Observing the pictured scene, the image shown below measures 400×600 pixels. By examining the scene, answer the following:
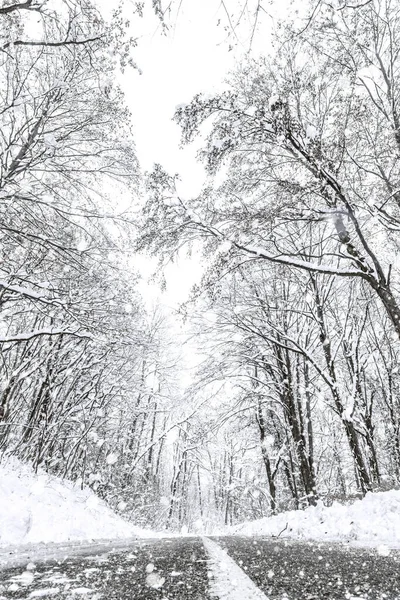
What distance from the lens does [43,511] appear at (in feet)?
23.7

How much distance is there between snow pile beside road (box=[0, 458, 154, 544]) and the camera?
6252mm

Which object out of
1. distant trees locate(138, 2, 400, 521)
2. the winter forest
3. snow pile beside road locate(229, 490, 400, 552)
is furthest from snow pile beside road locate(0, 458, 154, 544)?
distant trees locate(138, 2, 400, 521)

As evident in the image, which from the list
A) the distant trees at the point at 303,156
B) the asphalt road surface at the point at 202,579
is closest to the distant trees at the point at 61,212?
the distant trees at the point at 303,156

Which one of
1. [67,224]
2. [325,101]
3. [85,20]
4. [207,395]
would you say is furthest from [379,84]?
Answer: [207,395]

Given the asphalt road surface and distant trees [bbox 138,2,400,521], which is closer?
the asphalt road surface

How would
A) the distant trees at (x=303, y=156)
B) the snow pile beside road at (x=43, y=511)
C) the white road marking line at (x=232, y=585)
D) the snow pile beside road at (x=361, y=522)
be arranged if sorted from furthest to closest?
the distant trees at (x=303, y=156)
the snow pile beside road at (x=43, y=511)
the snow pile beside road at (x=361, y=522)
the white road marking line at (x=232, y=585)

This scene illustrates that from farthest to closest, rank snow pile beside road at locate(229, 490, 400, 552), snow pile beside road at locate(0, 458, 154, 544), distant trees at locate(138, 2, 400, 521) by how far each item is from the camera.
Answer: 1. distant trees at locate(138, 2, 400, 521)
2. snow pile beside road at locate(0, 458, 154, 544)
3. snow pile beside road at locate(229, 490, 400, 552)

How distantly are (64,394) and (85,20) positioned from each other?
30.0 feet

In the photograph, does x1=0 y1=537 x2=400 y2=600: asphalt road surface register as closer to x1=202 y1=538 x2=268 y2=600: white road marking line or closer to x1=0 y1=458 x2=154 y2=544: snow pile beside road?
x1=202 y1=538 x2=268 y2=600: white road marking line

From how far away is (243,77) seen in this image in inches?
330

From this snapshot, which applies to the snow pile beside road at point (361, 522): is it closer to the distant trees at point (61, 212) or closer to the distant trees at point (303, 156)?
the distant trees at point (303, 156)

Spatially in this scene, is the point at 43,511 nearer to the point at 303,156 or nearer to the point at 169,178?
the point at 169,178

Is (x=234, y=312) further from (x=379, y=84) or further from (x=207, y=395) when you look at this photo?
(x=379, y=84)

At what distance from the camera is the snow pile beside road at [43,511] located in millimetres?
6252
